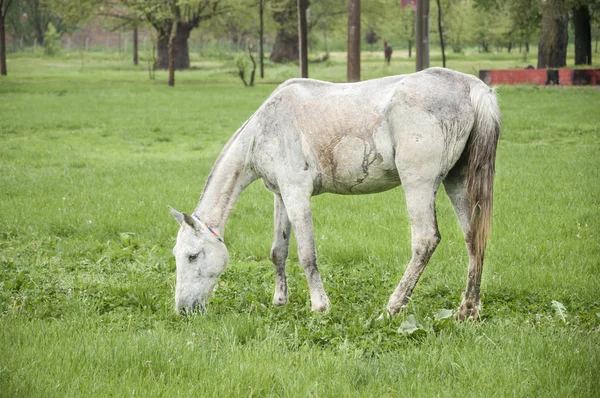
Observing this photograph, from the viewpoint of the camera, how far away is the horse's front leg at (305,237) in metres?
6.13

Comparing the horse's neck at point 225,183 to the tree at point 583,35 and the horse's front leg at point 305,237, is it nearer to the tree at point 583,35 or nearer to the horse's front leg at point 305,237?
the horse's front leg at point 305,237

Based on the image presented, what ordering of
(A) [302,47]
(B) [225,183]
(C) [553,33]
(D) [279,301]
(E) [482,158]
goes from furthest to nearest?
(C) [553,33] < (A) [302,47] < (D) [279,301] < (B) [225,183] < (E) [482,158]

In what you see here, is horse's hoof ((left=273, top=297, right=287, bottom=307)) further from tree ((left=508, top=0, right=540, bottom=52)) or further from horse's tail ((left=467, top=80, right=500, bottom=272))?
tree ((left=508, top=0, right=540, bottom=52))

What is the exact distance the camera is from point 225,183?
249 inches

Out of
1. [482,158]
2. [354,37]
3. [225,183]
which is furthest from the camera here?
[354,37]

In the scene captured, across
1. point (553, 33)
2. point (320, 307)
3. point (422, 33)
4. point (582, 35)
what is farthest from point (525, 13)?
point (320, 307)

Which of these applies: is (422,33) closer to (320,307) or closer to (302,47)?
(302,47)

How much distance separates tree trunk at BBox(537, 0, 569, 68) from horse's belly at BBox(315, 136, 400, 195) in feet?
93.4

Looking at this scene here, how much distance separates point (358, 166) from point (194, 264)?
158 centimetres

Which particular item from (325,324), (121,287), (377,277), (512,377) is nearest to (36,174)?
(121,287)

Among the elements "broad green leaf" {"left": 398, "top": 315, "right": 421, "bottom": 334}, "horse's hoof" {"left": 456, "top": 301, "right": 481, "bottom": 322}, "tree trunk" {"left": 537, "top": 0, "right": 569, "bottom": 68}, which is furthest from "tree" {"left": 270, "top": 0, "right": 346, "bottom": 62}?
"broad green leaf" {"left": 398, "top": 315, "right": 421, "bottom": 334}

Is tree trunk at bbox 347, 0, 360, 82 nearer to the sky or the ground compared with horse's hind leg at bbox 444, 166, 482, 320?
nearer to the sky

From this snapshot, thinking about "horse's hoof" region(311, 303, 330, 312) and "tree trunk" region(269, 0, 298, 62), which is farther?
"tree trunk" region(269, 0, 298, 62)

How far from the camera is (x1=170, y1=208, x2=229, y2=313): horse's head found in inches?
236
